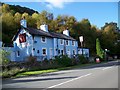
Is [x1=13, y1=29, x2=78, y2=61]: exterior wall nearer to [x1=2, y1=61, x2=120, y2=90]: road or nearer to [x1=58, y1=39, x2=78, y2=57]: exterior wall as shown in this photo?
[x1=58, y1=39, x2=78, y2=57]: exterior wall

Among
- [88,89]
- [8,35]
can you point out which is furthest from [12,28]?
[88,89]

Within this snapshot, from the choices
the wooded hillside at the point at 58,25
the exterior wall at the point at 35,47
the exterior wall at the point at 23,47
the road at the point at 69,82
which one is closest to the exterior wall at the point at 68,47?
the exterior wall at the point at 35,47

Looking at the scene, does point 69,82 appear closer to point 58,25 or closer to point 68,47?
point 68,47

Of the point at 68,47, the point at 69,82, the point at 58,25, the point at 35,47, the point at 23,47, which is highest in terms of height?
the point at 58,25

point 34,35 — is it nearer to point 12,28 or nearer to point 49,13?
point 12,28

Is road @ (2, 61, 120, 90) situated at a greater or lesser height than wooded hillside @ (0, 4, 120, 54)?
lesser

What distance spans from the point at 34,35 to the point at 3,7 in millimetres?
34635

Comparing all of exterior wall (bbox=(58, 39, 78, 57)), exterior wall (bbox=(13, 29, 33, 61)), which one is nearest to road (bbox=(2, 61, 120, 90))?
exterior wall (bbox=(13, 29, 33, 61))

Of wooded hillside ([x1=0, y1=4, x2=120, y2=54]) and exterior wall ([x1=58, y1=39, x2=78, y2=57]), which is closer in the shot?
exterior wall ([x1=58, y1=39, x2=78, y2=57])

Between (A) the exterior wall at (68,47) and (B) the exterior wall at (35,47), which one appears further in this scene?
(A) the exterior wall at (68,47)

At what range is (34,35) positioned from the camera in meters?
61.4

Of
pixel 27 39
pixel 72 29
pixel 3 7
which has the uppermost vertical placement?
pixel 3 7

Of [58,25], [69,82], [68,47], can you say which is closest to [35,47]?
[68,47]

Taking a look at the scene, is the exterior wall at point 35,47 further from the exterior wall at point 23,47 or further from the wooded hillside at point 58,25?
the wooded hillside at point 58,25
